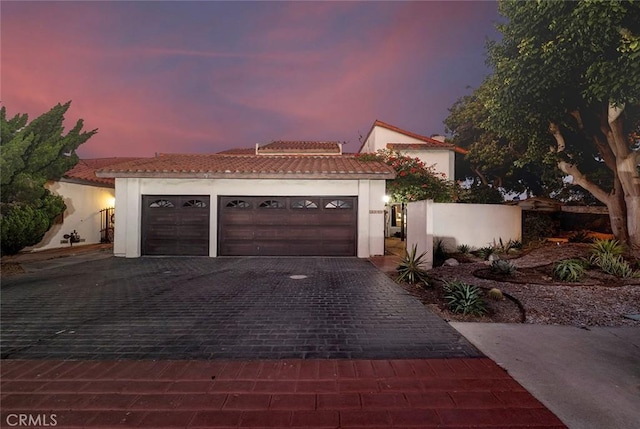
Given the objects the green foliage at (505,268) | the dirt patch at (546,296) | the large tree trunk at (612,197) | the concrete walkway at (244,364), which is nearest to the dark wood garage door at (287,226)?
the dirt patch at (546,296)

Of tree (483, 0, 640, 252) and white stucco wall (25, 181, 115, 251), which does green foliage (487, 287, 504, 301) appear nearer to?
tree (483, 0, 640, 252)

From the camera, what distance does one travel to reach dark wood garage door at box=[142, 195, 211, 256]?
1120cm

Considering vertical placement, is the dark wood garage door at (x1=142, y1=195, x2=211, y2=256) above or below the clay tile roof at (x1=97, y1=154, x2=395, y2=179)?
below

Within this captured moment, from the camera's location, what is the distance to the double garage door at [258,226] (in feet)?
36.7

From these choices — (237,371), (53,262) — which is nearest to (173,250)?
(53,262)

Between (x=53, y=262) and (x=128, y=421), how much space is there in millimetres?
10202

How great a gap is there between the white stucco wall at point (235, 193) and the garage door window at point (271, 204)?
31cm

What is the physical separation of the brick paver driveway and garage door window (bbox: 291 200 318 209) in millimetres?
3738

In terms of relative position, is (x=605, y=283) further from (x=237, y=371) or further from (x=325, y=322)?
(x=237, y=371)

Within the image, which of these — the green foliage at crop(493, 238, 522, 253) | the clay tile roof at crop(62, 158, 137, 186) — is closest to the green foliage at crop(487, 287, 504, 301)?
the green foliage at crop(493, 238, 522, 253)

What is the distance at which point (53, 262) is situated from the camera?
31.8ft

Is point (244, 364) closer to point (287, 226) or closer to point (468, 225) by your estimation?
point (287, 226)

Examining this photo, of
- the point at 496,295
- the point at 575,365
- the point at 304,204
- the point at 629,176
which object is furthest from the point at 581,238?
the point at 575,365

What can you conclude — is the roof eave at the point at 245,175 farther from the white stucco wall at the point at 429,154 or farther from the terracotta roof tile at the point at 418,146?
the white stucco wall at the point at 429,154
